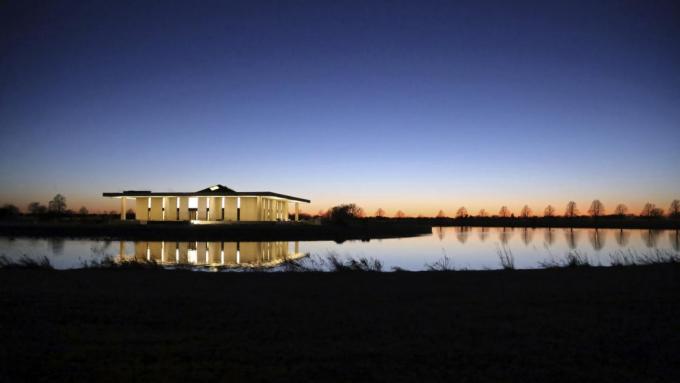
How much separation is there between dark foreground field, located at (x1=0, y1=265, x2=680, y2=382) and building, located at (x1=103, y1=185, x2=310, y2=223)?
1333 inches

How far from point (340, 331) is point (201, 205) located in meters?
39.8

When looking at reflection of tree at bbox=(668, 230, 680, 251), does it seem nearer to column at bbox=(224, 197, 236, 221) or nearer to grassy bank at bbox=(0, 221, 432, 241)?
grassy bank at bbox=(0, 221, 432, 241)

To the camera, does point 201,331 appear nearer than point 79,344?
No

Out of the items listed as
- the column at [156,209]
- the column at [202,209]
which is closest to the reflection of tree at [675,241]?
the column at [202,209]

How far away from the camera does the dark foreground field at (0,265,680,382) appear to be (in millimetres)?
3684

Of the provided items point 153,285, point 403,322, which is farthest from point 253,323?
point 153,285

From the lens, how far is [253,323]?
5.14m

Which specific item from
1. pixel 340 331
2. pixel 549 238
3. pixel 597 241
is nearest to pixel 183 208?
pixel 549 238

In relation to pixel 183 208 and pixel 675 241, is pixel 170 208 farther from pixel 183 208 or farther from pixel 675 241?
pixel 675 241

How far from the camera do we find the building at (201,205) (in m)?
42.0

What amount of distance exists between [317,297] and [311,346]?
2.59 meters

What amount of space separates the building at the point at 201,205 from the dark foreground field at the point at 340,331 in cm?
3385

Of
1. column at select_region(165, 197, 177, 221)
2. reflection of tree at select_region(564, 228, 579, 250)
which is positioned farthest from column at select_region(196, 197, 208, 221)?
reflection of tree at select_region(564, 228, 579, 250)

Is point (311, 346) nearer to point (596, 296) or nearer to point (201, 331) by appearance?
point (201, 331)
